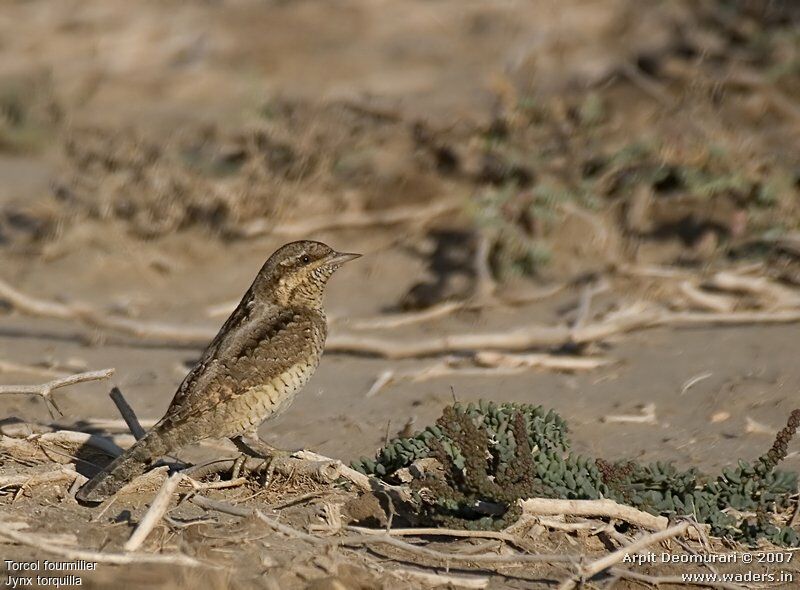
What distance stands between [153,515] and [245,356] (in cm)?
94

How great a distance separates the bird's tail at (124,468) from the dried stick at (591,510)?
146cm

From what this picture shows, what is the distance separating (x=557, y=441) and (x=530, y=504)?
15.9 inches

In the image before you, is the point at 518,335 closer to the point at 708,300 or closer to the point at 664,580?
the point at 708,300

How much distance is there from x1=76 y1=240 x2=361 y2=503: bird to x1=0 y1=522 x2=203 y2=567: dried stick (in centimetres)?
44

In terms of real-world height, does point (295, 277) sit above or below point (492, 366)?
above

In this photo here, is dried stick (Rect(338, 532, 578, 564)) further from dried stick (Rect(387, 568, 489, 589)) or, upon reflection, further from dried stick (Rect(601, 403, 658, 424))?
dried stick (Rect(601, 403, 658, 424))

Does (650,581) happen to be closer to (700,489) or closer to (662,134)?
(700,489)

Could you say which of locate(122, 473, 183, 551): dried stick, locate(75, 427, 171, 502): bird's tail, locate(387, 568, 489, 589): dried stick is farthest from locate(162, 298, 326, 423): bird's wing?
locate(387, 568, 489, 589): dried stick

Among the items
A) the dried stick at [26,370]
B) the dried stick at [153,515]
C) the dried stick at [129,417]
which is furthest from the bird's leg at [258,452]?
the dried stick at [26,370]

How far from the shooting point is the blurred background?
21.6ft

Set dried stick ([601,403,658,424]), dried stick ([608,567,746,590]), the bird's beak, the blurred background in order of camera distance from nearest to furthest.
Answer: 1. dried stick ([608,567,746,590])
2. the bird's beak
3. dried stick ([601,403,658,424])
4. the blurred background

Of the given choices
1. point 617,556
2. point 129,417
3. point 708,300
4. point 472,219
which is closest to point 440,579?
point 617,556

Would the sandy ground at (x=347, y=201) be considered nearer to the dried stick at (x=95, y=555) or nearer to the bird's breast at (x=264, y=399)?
the dried stick at (x=95, y=555)

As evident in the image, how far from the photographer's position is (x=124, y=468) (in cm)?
473
